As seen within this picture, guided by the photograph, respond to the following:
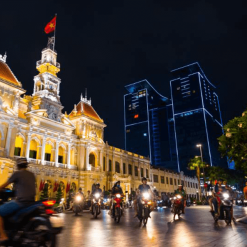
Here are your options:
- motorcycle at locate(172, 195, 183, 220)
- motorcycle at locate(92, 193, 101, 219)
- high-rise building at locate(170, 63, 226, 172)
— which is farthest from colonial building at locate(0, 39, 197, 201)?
high-rise building at locate(170, 63, 226, 172)

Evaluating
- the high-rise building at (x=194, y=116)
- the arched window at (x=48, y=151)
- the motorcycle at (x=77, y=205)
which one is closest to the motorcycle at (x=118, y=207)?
the motorcycle at (x=77, y=205)

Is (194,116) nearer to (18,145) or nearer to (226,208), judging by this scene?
(18,145)

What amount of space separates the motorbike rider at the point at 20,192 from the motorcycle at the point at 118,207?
6.60 meters

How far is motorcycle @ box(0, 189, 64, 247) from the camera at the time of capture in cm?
421

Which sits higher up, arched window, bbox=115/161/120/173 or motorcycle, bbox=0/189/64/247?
arched window, bbox=115/161/120/173

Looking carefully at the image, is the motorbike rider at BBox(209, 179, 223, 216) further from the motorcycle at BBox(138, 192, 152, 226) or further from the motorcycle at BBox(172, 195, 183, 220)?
the motorcycle at BBox(138, 192, 152, 226)

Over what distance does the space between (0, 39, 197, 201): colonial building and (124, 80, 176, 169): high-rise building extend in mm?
80900

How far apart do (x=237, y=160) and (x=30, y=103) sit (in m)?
27.8

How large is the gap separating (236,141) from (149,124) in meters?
119

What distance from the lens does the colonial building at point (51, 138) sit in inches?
1113

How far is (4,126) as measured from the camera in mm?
27281

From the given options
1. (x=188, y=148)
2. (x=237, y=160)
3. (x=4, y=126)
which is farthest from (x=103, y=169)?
(x=188, y=148)

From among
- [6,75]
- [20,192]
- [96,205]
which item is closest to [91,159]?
[6,75]

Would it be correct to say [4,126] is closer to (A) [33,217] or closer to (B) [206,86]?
(A) [33,217]
